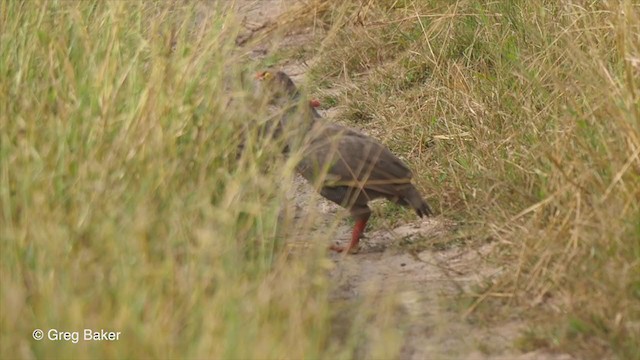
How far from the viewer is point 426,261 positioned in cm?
583

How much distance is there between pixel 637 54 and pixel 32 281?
279cm

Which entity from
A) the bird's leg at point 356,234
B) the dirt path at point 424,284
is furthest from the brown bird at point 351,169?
the dirt path at point 424,284

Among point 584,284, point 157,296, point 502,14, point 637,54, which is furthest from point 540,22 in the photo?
point 157,296

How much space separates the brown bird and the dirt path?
0.16m

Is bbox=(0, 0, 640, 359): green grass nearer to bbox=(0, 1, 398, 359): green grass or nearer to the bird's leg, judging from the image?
bbox=(0, 1, 398, 359): green grass

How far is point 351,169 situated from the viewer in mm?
5965

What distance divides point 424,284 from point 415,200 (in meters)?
0.67

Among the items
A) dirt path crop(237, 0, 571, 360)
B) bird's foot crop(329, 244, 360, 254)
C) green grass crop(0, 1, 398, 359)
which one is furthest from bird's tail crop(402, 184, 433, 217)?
green grass crop(0, 1, 398, 359)

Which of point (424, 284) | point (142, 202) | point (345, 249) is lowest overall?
point (345, 249)

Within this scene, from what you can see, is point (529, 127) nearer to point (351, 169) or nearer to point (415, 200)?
point (415, 200)

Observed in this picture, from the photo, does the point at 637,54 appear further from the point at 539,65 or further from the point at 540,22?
the point at 540,22

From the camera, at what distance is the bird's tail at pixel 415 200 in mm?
6078

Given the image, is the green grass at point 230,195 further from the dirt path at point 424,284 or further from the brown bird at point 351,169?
the brown bird at point 351,169

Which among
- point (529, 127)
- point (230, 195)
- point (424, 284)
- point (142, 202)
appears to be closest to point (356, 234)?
point (424, 284)
